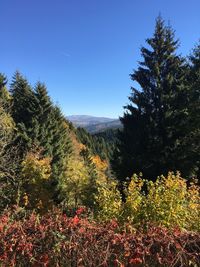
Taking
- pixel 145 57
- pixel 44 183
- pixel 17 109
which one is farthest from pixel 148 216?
pixel 17 109

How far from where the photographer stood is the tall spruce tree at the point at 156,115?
74.1ft

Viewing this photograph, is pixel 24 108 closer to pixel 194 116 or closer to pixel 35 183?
pixel 35 183

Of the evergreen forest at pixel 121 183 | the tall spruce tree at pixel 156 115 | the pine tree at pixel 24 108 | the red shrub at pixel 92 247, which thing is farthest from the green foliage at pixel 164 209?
the pine tree at pixel 24 108

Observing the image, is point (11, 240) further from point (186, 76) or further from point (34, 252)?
point (186, 76)

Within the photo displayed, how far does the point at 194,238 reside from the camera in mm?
4707

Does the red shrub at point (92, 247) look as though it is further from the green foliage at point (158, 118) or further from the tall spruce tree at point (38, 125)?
the tall spruce tree at point (38, 125)

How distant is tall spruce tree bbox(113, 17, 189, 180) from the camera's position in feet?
74.1

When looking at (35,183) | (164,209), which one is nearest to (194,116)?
(35,183)

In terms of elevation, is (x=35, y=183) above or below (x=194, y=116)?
below

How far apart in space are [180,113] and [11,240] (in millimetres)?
19481

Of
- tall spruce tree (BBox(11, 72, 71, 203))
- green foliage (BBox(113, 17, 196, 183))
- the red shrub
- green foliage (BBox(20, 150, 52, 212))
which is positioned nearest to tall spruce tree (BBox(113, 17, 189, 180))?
green foliage (BBox(113, 17, 196, 183))

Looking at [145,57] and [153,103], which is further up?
[145,57]

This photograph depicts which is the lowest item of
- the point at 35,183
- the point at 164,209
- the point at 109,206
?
the point at 35,183

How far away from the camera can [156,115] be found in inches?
938
